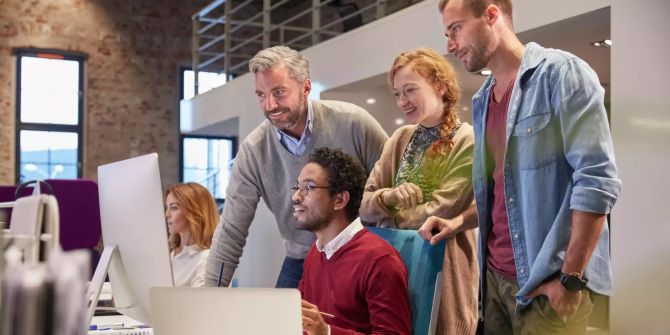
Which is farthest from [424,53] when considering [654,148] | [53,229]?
[654,148]

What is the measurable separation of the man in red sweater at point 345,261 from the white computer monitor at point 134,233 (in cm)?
40

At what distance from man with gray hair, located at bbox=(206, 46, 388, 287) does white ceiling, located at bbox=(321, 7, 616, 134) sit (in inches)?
92.1

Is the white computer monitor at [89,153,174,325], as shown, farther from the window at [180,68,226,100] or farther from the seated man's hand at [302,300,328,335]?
the window at [180,68,226,100]

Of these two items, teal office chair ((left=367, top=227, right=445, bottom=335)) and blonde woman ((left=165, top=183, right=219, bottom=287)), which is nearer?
teal office chair ((left=367, top=227, right=445, bottom=335))

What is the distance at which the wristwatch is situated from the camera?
5.68ft

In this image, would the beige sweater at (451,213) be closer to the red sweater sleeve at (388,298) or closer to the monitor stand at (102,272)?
the red sweater sleeve at (388,298)

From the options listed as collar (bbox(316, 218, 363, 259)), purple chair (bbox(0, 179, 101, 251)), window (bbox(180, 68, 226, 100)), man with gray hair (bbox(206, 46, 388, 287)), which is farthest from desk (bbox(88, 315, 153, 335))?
window (bbox(180, 68, 226, 100))

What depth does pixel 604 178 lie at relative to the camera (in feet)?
5.61

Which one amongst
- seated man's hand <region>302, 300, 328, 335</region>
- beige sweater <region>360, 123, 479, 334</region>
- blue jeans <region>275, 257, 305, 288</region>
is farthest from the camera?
blue jeans <region>275, 257, 305, 288</region>

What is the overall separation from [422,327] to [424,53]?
925 millimetres

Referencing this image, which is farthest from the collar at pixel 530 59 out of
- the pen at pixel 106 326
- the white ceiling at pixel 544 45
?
the white ceiling at pixel 544 45

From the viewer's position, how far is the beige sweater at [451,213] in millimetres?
2328

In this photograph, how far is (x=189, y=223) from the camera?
3.77 metres

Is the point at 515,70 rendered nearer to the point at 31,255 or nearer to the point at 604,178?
the point at 604,178
